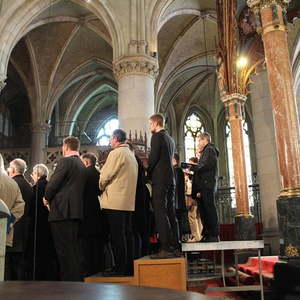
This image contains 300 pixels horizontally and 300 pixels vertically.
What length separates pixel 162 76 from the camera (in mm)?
17047

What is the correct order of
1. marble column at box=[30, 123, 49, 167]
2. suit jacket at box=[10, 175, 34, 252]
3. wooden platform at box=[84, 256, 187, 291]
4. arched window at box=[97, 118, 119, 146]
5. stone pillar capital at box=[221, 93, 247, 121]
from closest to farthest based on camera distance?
wooden platform at box=[84, 256, 187, 291] < suit jacket at box=[10, 175, 34, 252] < stone pillar capital at box=[221, 93, 247, 121] < marble column at box=[30, 123, 49, 167] < arched window at box=[97, 118, 119, 146]

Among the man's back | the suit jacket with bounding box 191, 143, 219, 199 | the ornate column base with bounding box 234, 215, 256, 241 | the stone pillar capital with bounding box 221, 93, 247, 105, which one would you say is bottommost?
the ornate column base with bounding box 234, 215, 256, 241

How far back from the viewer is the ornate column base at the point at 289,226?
5195 millimetres

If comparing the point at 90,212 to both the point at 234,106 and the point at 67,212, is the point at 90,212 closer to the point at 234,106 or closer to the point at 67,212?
the point at 67,212

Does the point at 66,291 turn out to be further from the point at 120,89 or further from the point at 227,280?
the point at 120,89

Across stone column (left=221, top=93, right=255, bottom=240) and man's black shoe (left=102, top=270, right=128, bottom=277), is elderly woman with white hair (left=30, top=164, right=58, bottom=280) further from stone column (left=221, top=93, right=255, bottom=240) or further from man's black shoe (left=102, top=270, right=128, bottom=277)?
stone column (left=221, top=93, right=255, bottom=240)

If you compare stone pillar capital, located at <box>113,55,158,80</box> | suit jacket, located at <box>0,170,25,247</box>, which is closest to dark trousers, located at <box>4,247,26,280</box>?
suit jacket, located at <box>0,170,25,247</box>

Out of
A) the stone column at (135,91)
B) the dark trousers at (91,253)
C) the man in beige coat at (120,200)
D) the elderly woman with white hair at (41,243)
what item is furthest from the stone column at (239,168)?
the man in beige coat at (120,200)

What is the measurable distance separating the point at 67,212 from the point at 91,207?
13.2 inches

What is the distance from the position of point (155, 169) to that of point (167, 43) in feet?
44.7

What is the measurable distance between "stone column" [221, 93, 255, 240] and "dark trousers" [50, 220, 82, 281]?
303 inches

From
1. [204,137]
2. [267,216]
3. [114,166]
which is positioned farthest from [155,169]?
[267,216]

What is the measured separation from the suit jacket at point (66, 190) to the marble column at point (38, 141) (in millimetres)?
12155

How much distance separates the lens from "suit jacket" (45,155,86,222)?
3564 millimetres
